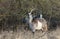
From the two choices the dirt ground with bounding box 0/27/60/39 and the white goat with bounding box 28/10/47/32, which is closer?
the dirt ground with bounding box 0/27/60/39

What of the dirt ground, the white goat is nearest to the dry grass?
the dirt ground

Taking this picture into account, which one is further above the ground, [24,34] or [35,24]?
[35,24]

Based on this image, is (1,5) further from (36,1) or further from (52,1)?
(52,1)

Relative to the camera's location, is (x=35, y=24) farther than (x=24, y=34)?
Yes

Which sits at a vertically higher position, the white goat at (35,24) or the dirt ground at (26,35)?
the white goat at (35,24)

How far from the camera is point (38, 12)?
26.5 ft

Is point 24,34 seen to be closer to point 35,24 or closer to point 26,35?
point 26,35

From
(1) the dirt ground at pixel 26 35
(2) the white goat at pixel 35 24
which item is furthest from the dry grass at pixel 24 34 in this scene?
(2) the white goat at pixel 35 24

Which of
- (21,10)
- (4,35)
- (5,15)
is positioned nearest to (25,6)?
(21,10)

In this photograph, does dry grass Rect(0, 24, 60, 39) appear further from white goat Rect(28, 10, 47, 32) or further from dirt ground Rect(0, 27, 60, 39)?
white goat Rect(28, 10, 47, 32)

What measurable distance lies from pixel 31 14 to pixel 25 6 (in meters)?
0.37

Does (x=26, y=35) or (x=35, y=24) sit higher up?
(x=35, y=24)

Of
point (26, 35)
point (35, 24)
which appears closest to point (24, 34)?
point (26, 35)

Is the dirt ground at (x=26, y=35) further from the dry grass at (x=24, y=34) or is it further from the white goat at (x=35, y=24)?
the white goat at (x=35, y=24)
